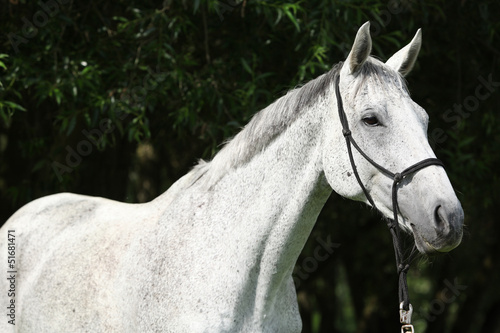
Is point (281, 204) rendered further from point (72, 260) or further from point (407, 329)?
point (72, 260)

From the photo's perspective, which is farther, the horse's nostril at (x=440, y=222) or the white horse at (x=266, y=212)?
the white horse at (x=266, y=212)

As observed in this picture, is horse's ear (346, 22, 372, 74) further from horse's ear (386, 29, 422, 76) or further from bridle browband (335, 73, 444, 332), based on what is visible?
horse's ear (386, 29, 422, 76)

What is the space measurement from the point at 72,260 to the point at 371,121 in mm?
1845

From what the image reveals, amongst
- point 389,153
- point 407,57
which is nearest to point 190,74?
point 407,57

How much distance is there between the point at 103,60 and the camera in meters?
4.95

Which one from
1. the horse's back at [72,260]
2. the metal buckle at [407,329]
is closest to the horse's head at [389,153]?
the metal buckle at [407,329]

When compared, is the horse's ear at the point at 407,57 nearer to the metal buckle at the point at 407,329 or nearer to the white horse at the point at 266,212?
the white horse at the point at 266,212

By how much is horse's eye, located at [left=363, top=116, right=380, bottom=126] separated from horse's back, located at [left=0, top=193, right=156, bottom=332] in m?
1.23

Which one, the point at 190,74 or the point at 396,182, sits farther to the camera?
the point at 190,74

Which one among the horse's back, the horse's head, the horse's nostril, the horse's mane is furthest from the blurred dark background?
the horse's nostril

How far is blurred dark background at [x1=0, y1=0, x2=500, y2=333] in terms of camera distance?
4652mm

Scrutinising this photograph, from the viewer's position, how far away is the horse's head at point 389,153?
2.33m

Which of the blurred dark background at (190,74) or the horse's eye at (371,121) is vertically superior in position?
the horse's eye at (371,121)

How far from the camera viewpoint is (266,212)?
108 inches
